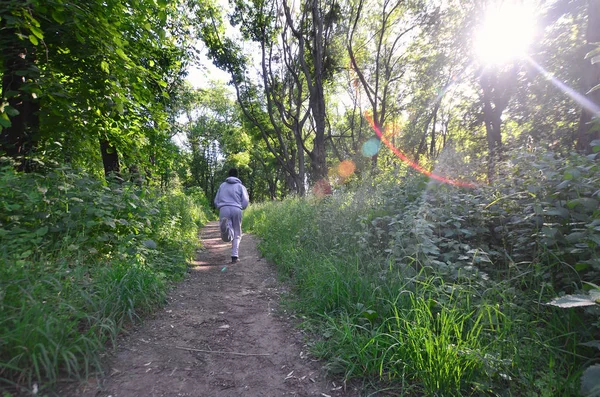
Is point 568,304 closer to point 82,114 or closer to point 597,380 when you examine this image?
point 597,380

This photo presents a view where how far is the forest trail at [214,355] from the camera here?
80.2 inches

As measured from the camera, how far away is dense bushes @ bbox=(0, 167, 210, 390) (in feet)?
6.11

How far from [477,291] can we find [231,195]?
17.6 ft

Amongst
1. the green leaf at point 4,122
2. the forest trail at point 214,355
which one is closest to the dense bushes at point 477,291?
the forest trail at point 214,355

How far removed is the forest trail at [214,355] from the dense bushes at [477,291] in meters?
0.33

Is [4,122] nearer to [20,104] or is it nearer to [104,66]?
[104,66]

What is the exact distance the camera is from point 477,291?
2.51m

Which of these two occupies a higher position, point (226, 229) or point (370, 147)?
point (370, 147)

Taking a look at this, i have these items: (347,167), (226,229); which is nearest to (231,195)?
(226,229)

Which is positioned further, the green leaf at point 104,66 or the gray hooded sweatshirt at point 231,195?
the gray hooded sweatshirt at point 231,195

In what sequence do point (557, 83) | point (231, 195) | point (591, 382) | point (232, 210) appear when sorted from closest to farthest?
point (591, 382) → point (232, 210) → point (231, 195) → point (557, 83)

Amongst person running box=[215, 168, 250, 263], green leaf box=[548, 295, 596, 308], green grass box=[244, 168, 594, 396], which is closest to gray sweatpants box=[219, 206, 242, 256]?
person running box=[215, 168, 250, 263]

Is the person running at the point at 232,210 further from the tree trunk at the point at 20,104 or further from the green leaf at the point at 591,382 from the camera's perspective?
the green leaf at the point at 591,382

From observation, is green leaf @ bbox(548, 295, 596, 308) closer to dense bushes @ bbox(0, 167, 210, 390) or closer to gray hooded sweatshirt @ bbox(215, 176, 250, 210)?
dense bushes @ bbox(0, 167, 210, 390)
